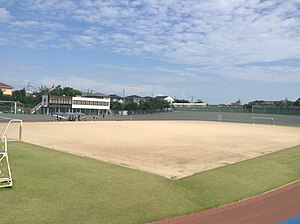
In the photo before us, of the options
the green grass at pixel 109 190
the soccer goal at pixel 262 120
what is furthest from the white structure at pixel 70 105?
the green grass at pixel 109 190

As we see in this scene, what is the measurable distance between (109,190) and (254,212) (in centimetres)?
317

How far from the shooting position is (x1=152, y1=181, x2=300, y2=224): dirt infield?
5926mm

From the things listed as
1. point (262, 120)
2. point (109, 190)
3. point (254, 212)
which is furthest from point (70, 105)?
point (254, 212)

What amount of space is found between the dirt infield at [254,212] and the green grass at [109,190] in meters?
0.28

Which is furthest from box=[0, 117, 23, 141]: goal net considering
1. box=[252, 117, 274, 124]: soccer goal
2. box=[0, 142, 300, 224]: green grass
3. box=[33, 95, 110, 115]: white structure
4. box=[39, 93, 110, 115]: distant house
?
box=[33, 95, 110, 115]: white structure

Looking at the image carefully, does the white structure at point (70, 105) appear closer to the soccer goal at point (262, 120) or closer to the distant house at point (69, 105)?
the distant house at point (69, 105)

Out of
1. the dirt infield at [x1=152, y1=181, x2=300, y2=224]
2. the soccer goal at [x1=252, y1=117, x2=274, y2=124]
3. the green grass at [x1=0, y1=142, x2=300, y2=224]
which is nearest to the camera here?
the green grass at [x1=0, y1=142, x2=300, y2=224]

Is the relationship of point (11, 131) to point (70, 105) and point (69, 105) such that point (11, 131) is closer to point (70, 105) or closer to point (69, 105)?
point (69, 105)

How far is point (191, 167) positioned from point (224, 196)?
3681 mm

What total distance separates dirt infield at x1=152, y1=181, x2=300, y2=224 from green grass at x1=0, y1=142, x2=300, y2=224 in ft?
0.93

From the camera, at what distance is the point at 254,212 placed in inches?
256

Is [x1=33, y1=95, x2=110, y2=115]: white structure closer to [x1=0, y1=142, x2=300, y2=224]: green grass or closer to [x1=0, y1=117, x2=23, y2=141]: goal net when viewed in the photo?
[x1=0, y1=117, x2=23, y2=141]: goal net

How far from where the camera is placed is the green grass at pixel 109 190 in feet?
19.1

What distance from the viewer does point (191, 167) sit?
11.2 m
